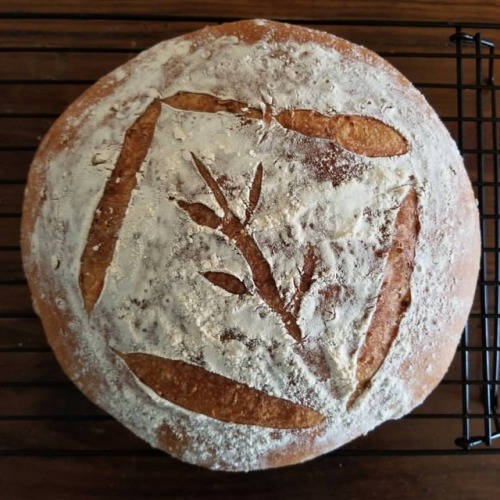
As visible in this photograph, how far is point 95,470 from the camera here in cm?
148

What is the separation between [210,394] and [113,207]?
0.35m

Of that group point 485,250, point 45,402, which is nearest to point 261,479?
point 45,402

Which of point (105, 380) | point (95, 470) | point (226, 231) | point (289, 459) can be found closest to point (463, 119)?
point (226, 231)

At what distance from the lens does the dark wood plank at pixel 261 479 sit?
1.47 metres

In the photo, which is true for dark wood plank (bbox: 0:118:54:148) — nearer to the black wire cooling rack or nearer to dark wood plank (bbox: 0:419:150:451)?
the black wire cooling rack

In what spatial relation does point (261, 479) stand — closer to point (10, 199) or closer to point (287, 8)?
point (10, 199)

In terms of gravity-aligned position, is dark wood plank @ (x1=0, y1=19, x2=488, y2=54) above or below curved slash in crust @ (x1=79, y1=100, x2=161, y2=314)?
above

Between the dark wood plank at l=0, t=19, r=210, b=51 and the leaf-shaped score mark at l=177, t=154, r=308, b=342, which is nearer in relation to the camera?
the leaf-shaped score mark at l=177, t=154, r=308, b=342

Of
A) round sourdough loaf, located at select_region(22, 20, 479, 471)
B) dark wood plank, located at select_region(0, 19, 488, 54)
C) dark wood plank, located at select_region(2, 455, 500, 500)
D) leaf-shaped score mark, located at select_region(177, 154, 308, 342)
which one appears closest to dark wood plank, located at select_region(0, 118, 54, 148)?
dark wood plank, located at select_region(0, 19, 488, 54)

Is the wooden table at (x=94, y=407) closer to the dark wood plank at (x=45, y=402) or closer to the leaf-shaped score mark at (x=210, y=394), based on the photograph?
the dark wood plank at (x=45, y=402)

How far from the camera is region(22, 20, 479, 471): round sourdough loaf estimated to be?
1068mm

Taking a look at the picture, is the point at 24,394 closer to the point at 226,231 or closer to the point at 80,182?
the point at 80,182

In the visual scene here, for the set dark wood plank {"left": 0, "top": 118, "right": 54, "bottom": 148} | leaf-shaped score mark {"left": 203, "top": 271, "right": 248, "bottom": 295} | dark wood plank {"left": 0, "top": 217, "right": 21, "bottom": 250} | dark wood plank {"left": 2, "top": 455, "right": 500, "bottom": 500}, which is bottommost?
dark wood plank {"left": 2, "top": 455, "right": 500, "bottom": 500}

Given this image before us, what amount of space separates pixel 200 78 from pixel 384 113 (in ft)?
1.08
